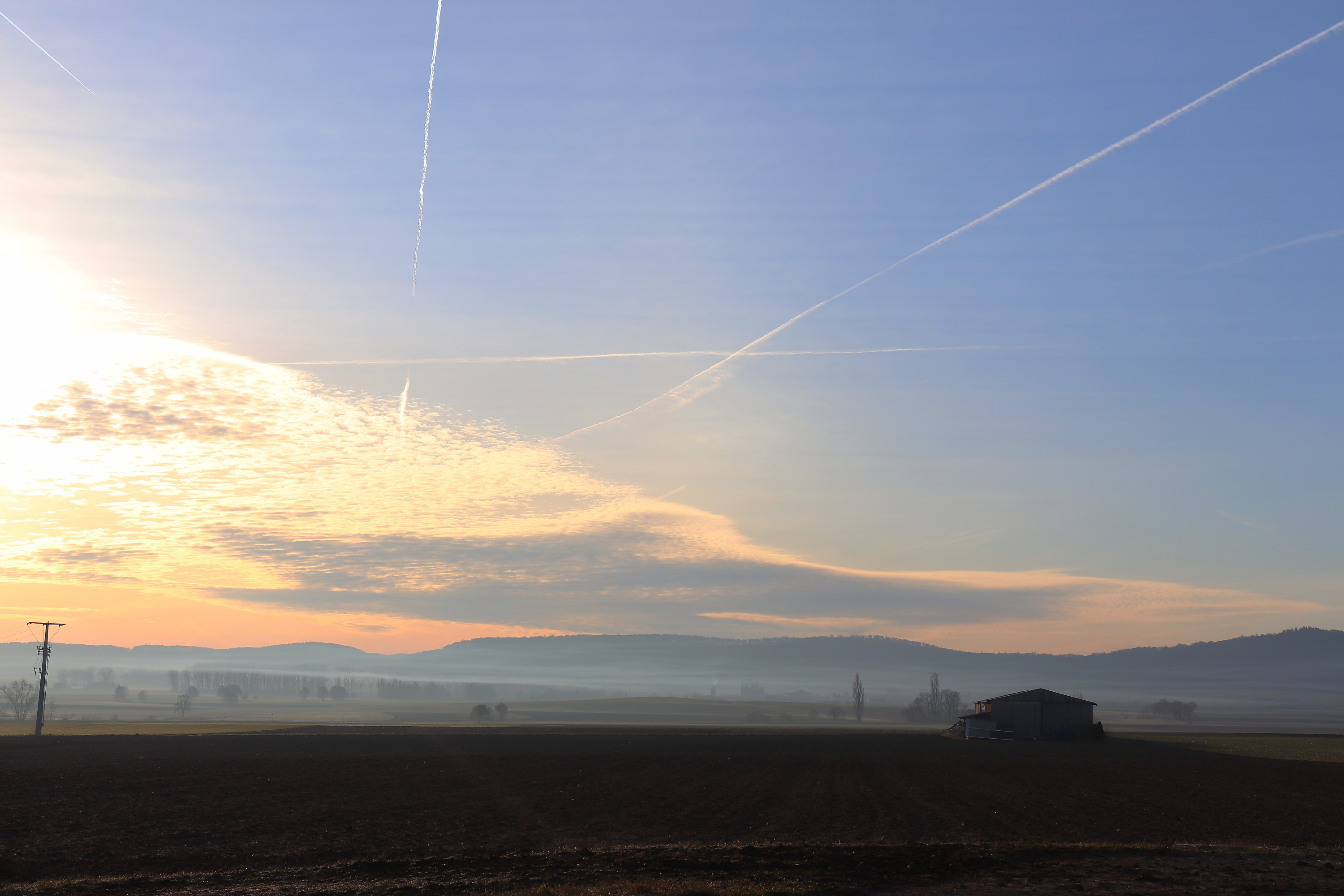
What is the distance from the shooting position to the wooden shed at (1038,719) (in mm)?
98188

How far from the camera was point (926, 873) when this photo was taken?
22797mm

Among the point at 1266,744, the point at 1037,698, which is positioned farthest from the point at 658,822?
the point at 1266,744

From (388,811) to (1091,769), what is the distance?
46.1 metres

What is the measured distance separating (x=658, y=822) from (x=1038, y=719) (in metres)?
79.3

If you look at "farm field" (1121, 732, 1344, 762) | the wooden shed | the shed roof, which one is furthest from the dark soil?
the shed roof

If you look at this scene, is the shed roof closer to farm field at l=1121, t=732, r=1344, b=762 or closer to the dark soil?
farm field at l=1121, t=732, r=1344, b=762

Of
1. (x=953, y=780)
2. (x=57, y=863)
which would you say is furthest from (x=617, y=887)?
(x=953, y=780)

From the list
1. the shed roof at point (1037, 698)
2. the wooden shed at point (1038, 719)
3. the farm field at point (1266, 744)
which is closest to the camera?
the farm field at point (1266, 744)

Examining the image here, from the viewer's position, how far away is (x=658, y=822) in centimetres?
3353

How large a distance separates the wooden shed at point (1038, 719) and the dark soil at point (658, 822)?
31852 mm

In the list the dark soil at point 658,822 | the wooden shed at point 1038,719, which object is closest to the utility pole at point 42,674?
the dark soil at point 658,822

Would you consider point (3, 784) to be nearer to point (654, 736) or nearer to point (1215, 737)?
point (654, 736)

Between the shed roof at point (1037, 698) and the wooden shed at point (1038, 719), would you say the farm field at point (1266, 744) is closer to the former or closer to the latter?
the wooden shed at point (1038, 719)

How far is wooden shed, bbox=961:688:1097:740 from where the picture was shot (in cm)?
9819
